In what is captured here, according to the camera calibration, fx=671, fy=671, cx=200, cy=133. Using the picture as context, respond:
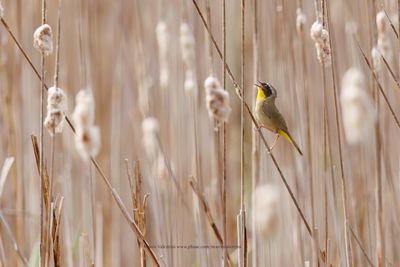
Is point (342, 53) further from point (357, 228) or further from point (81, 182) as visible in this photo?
point (81, 182)

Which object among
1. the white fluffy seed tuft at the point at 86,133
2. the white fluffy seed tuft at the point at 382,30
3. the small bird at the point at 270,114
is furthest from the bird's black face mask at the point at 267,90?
the white fluffy seed tuft at the point at 86,133

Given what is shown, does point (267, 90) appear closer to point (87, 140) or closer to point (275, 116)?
point (275, 116)

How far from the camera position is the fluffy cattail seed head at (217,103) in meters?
1.08

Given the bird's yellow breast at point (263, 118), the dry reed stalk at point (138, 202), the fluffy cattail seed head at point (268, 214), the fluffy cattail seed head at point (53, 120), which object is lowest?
the fluffy cattail seed head at point (268, 214)

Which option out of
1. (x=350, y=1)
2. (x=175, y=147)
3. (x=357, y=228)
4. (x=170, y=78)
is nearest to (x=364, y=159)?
(x=357, y=228)

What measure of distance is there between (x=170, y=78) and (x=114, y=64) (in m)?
Answer: 0.31

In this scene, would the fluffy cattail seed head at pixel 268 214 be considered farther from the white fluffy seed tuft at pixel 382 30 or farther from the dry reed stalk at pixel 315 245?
the white fluffy seed tuft at pixel 382 30

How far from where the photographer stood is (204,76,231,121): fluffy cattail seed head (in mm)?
1083

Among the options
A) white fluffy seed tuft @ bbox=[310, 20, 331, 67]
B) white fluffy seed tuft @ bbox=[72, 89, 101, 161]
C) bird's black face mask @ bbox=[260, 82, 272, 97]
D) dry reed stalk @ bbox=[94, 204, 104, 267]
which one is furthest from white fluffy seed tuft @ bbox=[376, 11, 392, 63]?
dry reed stalk @ bbox=[94, 204, 104, 267]

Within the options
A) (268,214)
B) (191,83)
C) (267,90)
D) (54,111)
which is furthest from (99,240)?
(268,214)

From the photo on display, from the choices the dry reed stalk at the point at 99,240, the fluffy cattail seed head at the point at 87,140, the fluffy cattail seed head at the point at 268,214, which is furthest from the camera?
the dry reed stalk at the point at 99,240

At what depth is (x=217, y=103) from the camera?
43.1 inches

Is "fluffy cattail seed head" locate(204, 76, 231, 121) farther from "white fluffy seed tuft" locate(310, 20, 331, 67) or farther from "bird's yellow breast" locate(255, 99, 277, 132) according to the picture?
"bird's yellow breast" locate(255, 99, 277, 132)

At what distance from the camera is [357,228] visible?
1796mm
